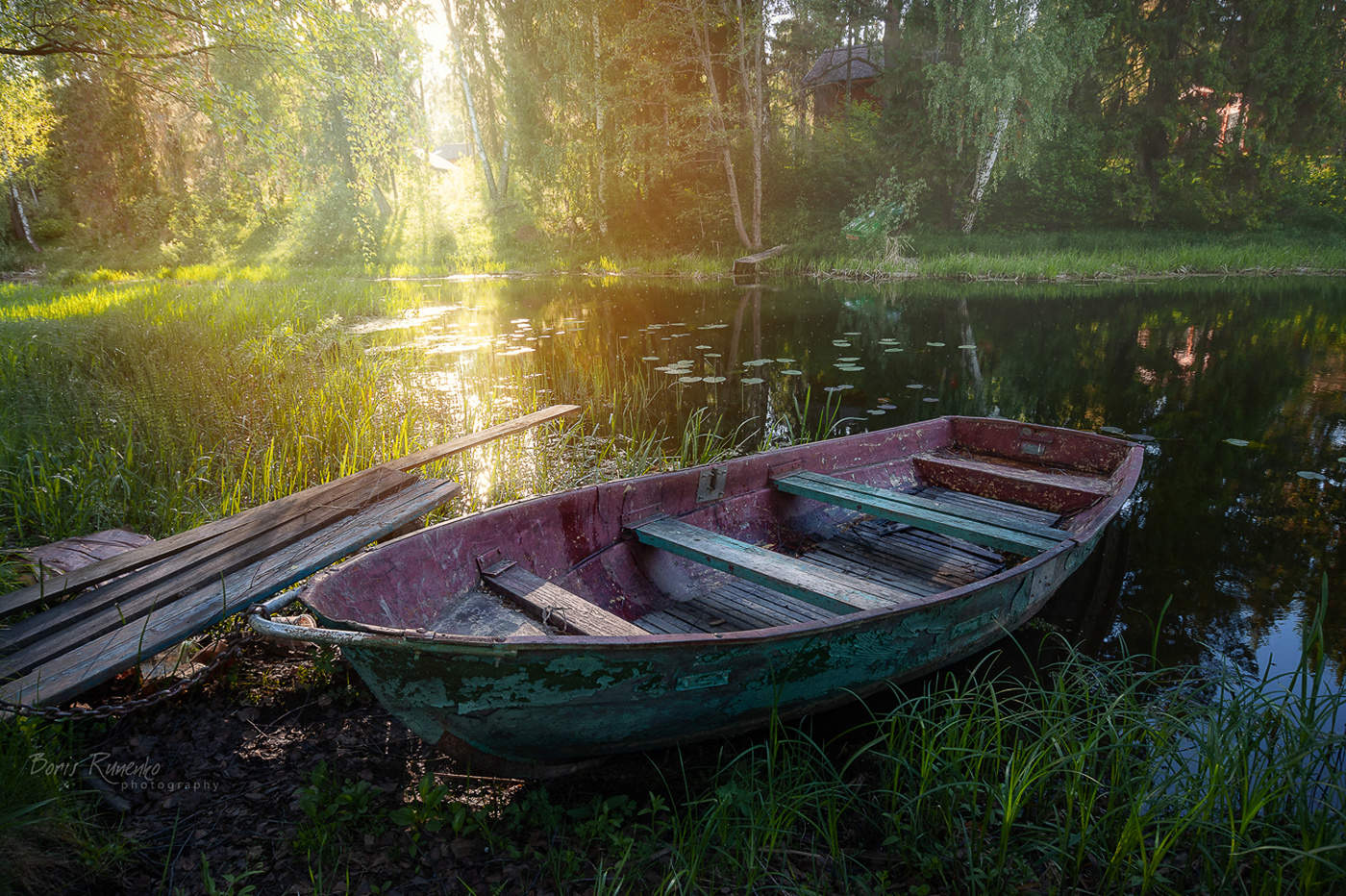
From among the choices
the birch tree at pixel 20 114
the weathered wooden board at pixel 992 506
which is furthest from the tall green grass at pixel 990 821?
the birch tree at pixel 20 114

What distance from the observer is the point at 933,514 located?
134 inches

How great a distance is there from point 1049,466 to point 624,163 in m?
15.6

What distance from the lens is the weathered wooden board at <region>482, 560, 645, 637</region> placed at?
7.64 feet

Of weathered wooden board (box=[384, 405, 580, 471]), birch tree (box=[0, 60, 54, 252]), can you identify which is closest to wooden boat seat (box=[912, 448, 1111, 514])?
weathered wooden board (box=[384, 405, 580, 471])

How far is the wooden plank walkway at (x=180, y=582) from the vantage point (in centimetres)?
229

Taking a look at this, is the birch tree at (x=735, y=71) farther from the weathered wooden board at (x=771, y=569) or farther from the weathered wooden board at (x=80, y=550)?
the weathered wooden board at (x=80, y=550)

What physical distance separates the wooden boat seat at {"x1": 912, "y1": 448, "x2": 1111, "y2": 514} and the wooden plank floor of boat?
0.23 feet

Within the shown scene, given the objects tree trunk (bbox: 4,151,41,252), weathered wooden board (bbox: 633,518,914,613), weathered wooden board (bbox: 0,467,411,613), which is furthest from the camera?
tree trunk (bbox: 4,151,41,252)

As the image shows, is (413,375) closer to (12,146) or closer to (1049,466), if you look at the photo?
(1049,466)

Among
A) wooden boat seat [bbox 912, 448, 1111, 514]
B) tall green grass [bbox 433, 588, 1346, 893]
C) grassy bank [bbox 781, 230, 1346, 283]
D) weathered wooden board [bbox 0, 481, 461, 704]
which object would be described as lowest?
tall green grass [bbox 433, 588, 1346, 893]

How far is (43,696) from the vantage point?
2084mm

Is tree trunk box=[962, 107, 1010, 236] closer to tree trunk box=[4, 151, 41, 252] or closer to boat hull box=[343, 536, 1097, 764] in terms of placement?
boat hull box=[343, 536, 1097, 764]

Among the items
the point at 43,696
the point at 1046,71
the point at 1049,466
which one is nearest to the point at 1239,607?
the point at 1049,466

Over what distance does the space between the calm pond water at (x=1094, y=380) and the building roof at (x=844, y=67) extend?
34.3ft
